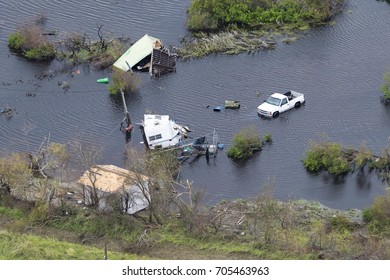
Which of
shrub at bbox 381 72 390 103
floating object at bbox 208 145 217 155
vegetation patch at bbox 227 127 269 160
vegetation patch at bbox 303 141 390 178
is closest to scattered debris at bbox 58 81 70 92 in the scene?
floating object at bbox 208 145 217 155

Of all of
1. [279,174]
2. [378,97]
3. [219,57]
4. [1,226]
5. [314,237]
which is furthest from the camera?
[219,57]

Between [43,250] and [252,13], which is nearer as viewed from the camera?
[43,250]

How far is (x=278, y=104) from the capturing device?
6406 cm

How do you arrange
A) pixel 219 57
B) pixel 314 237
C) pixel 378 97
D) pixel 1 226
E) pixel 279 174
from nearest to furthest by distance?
pixel 314 237, pixel 1 226, pixel 279 174, pixel 378 97, pixel 219 57

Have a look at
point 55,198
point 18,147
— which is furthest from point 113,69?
point 55,198

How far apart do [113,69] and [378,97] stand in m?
22.1

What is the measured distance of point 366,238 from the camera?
48531 millimetres

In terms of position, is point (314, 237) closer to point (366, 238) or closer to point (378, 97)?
point (366, 238)

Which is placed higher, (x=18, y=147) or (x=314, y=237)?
(x=314, y=237)

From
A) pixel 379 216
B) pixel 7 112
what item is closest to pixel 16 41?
pixel 7 112

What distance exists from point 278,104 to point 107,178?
16.5m

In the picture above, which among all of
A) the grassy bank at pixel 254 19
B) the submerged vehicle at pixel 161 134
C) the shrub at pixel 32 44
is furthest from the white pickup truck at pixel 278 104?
the shrub at pixel 32 44

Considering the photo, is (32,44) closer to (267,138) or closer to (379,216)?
(267,138)

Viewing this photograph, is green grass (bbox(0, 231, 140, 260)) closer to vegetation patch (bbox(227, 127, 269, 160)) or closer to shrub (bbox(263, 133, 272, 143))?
vegetation patch (bbox(227, 127, 269, 160))
